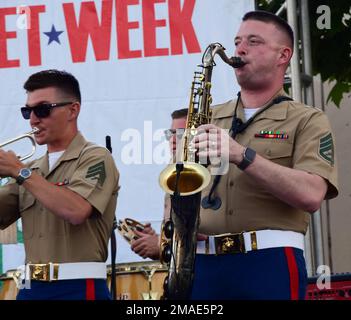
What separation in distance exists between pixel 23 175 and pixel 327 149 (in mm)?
1458

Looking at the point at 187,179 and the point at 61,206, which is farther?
the point at 61,206

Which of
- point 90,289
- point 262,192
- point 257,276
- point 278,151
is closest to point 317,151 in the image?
point 278,151

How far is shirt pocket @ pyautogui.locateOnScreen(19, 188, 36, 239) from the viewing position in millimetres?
4820

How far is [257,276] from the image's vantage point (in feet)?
13.4

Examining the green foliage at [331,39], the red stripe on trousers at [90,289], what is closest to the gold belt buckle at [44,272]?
the red stripe on trousers at [90,289]

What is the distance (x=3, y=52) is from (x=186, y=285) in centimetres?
302

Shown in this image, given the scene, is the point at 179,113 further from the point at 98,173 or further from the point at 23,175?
the point at 23,175

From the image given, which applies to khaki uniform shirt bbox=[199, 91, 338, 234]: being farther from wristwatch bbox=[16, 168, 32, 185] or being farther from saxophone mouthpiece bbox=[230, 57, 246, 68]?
wristwatch bbox=[16, 168, 32, 185]

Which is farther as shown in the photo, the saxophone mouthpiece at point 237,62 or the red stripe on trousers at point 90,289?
the red stripe on trousers at point 90,289

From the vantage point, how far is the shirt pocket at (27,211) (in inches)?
190

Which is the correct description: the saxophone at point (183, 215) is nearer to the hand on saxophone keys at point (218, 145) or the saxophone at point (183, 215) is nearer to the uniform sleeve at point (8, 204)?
the hand on saxophone keys at point (218, 145)

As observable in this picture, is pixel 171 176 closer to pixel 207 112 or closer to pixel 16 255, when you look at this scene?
pixel 207 112

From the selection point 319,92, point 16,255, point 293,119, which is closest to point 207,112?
point 293,119

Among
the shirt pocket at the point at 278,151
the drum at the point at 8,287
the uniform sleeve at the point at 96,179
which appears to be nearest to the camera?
the shirt pocket at the point at 278,151
